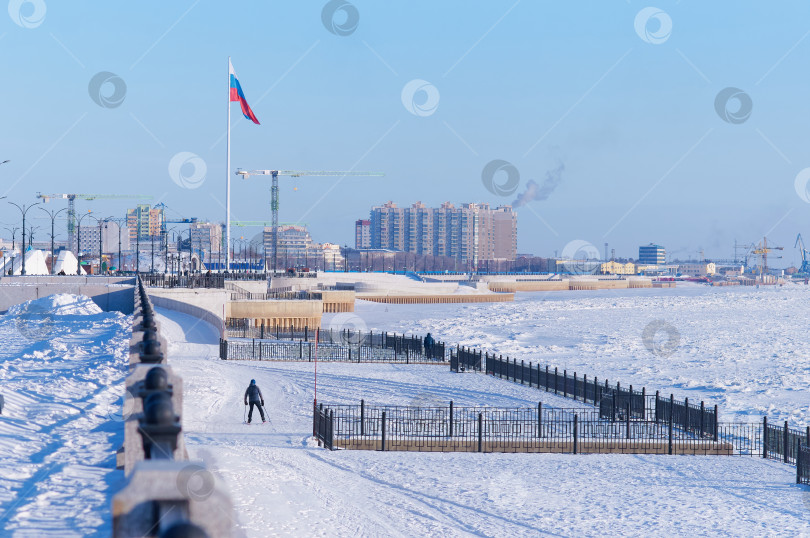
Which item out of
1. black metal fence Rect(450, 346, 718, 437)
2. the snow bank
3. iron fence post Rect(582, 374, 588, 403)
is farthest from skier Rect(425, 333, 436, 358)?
the snow bank

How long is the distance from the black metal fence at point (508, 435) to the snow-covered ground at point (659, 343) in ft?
20.7

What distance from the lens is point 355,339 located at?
46250 mm

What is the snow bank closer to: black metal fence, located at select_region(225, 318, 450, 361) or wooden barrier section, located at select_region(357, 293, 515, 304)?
black metal fence, located at select_region(225, 318, 450, 361)

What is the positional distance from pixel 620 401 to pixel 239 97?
5031 cm

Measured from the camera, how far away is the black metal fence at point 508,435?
19.9 meters

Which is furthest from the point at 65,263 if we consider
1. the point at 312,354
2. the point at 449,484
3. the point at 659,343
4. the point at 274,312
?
the point at 449,484

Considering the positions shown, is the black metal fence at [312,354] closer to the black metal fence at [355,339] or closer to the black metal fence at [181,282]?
the black metal fence at [355,339]

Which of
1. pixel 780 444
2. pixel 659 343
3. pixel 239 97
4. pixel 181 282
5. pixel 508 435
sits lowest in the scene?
pixel 659 343

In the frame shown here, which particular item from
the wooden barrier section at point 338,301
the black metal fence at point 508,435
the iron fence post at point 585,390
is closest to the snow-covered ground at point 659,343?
the wooden barrier section at point 338,301

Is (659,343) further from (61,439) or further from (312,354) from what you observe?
(61,439)

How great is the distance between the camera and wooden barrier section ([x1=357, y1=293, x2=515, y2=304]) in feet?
369

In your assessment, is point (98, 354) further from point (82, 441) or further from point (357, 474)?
point (82, 441)

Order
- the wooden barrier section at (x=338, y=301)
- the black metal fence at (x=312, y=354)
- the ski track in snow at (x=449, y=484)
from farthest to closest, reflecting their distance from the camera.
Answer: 1. the wooden barrier section at (x=338, y=301)
2. the black metal fence at (x=312, y=354)
3. the ski track in snow at (x=449, y=484)

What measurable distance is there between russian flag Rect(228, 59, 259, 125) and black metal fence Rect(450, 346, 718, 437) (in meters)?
38.5
